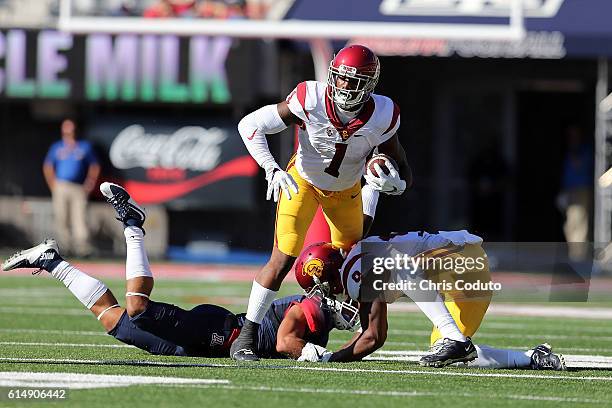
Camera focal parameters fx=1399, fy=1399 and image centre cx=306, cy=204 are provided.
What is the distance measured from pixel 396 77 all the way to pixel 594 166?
9.67 feet

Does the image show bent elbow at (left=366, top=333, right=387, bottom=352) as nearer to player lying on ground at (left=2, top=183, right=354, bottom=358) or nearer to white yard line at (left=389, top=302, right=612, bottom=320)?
player lying on ground at (left=2, top=183, right=354, bottom=358)

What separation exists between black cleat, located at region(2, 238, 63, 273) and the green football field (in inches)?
18.7

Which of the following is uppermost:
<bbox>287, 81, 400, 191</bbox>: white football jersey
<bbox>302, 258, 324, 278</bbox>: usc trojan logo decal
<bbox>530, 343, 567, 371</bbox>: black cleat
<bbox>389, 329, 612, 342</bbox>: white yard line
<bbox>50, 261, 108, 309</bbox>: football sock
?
<bbox>287, 81, 400, 191</bbox>: white football jersey

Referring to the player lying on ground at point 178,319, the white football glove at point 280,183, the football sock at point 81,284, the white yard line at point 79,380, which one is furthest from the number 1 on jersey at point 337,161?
the white yard line at point 79,380

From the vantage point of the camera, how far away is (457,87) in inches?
776

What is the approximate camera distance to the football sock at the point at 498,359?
7363 millimetres

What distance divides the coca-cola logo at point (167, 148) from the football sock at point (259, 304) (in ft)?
35.7

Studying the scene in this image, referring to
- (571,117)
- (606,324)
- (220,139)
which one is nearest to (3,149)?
(220,139)

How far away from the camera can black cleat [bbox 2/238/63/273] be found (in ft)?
25.2

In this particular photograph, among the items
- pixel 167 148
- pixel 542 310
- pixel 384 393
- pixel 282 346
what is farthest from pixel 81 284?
pixel 167 148

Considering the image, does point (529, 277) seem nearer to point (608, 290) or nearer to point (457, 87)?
point (608, 290)

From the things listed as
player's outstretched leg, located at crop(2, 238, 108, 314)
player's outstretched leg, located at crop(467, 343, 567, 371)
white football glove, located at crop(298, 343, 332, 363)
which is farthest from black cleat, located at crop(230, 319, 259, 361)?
player's outstretched leg, located at crop(467, 343, 567, 371)

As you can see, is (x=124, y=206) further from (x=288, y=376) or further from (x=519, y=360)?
(x=519, y=360)

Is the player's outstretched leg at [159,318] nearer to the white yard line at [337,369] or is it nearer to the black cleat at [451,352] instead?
the white yard line at [337,369]
